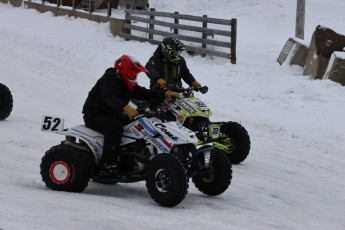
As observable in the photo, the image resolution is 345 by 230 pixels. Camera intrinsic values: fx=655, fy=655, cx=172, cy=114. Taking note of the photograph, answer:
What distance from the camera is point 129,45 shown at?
945 inches

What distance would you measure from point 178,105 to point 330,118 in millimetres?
5942

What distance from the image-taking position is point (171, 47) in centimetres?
1097

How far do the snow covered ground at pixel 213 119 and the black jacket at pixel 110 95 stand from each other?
1.08m

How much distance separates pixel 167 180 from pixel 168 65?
3963 mm

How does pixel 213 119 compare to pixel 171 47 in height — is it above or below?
below

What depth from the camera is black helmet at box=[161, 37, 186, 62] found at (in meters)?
11.0

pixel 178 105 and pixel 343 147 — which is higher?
pixel 178 105

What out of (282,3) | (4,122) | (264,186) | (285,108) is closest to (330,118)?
(285,108)

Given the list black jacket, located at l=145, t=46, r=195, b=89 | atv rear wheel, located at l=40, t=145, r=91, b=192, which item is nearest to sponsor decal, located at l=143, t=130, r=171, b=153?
atv rear wheel, located at l=40, t=145, r=91, b=192

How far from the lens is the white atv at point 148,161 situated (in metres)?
7.70

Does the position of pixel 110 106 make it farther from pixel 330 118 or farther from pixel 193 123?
pixel 330 118

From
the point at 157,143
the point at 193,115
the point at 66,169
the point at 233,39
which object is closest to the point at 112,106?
the point at 157,143

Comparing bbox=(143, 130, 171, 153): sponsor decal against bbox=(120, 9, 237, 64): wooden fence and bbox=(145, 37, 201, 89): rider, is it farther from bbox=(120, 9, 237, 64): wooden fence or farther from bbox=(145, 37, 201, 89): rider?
bbox=(120, 9, 237, 64): wooden fence

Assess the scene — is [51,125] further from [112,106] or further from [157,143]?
Answer: [157,143]
